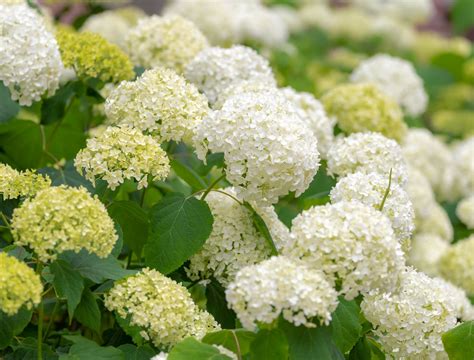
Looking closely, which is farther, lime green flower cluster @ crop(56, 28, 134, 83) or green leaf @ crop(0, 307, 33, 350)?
lime green flower cluster @ crop(56, 28, 134, 83)

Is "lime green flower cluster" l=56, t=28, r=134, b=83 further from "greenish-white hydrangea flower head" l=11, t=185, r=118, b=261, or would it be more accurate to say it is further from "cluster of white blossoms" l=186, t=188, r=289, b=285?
"greenish-white hydrangea flower head" l=11, t=185, r=118, b=261

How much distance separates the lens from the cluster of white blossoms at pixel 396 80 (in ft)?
15.1

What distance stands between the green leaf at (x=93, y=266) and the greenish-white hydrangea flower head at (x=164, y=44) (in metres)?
1.24

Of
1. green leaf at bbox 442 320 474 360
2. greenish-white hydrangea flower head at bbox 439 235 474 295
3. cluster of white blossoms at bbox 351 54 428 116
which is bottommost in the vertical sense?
greenish-white hydrangea flower head at bbox 439 235 474 295

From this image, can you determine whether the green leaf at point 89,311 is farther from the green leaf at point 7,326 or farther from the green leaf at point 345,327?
the green leaf at point 345,327

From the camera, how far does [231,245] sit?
2186 mm

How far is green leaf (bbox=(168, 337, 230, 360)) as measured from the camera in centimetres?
175

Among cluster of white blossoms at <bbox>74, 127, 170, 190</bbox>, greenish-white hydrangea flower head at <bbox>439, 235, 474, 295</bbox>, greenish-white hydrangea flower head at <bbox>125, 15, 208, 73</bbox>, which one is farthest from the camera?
greenish-white hydrangea flower head at <bbox>439, 235, 474, 295</bbox>

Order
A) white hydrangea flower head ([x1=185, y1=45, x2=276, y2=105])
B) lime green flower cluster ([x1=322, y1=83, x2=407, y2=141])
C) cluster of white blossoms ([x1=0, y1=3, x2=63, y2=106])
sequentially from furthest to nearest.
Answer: lime green flower cluster ([x1=322, y1=83, x2=407, y2=141]) < white hydrangea flower head ([x1=185, y1=45, x2=276, y2=105]) < cluster of white blossoms ([x1=0, y1=3, x2=63, y2=106])

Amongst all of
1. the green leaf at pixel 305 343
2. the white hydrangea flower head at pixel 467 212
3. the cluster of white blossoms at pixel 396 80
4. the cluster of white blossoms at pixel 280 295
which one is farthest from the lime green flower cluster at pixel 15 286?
the cluster of white blossoms at pixel 396 80

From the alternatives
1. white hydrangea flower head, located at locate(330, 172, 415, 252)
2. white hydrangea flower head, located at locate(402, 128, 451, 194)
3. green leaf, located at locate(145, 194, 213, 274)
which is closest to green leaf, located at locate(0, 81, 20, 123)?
green leaf, located at locate(145, 194, 213, 274)

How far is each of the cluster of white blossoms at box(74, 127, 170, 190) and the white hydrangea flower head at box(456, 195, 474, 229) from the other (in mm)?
2504

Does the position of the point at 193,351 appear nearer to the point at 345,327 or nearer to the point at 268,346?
the point at 268,346

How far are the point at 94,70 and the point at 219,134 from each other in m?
0.63
